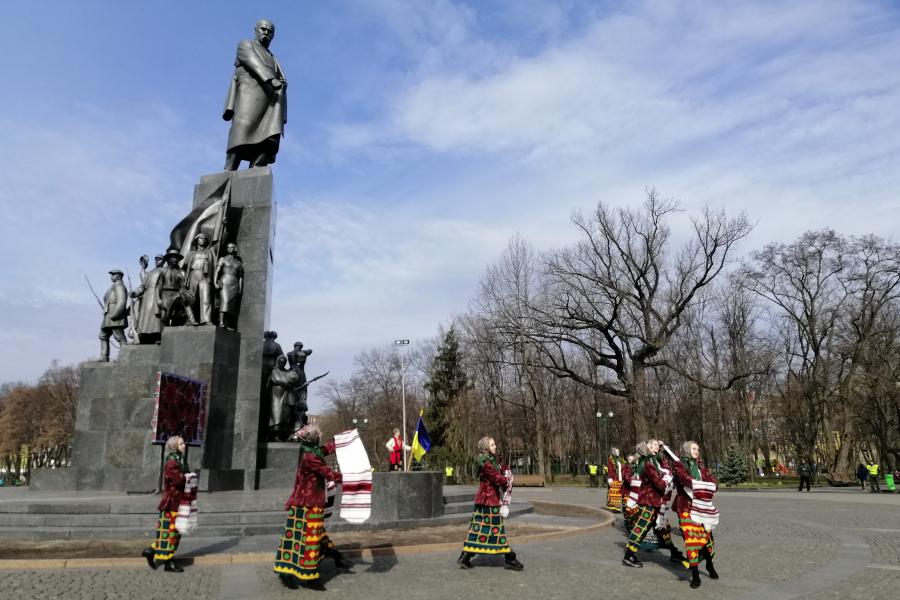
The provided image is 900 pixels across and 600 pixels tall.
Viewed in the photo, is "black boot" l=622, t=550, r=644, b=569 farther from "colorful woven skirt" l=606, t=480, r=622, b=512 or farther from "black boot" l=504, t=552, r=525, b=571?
"colorful woven skirt" l=606, t=480, r=622, b=512

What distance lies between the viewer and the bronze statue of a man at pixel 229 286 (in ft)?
50.7

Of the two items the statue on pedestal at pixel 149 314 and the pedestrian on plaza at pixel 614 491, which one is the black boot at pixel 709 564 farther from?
the statue on pedestal at pixel 149 314

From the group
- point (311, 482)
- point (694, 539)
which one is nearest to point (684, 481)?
point (694, 539)

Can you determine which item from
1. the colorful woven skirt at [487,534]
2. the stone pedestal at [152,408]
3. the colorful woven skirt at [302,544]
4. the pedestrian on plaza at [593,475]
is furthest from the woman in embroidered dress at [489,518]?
the pedestrian on plaza at [593,475]

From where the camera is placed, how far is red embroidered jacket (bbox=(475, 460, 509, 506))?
8.01m

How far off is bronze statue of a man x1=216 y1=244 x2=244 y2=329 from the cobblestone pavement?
8.46 metres

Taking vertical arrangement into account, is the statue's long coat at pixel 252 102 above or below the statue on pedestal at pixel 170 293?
above

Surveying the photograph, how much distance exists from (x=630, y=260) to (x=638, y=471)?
88.4 ft

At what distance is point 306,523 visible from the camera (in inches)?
273

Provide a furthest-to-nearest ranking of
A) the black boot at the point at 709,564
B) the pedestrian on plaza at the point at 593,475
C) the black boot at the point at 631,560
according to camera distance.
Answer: the pedestrian on plaza at the point at 593,475
the black boot at the point at 631,560
the black boot at the point at 709,564

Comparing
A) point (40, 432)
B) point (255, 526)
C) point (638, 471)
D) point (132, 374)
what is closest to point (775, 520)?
point (638, 471)

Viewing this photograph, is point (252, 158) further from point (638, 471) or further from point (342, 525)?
point (638, 471)

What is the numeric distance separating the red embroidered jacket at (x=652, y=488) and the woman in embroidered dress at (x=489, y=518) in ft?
6.75

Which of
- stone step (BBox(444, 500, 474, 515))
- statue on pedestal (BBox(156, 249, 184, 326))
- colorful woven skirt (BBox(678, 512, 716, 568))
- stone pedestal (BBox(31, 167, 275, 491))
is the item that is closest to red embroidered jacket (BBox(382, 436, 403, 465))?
stone pedestal (BBox(31, 167, 275, 491))
